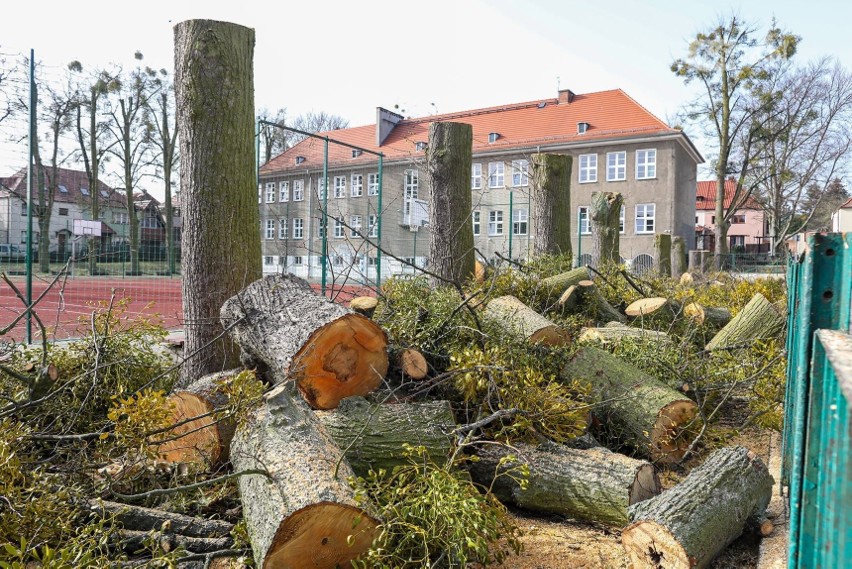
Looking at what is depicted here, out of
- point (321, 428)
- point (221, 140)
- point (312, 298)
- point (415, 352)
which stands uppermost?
point (221, 140)

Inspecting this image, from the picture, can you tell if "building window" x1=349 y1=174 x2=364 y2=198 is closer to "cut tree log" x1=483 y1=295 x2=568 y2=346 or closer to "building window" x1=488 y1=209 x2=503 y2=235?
"cut tree log" x1=483 y1=295 x2=568 y2=346

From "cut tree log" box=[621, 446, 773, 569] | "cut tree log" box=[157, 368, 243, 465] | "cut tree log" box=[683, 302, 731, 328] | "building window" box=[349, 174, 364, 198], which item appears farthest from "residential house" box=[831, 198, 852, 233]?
"cut tree log" box=[157, 368, 243, 465]

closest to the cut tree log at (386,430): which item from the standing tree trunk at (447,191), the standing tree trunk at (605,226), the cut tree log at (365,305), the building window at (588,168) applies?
the cut tree log at (365,305)

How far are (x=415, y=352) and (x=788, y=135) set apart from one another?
1184 inches

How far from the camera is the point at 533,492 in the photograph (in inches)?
150

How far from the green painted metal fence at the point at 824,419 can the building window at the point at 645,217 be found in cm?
3177

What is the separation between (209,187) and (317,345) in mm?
2177

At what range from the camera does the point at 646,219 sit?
31.7 metres

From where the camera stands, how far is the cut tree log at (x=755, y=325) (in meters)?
6.39

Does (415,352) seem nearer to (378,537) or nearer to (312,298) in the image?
(312,298)

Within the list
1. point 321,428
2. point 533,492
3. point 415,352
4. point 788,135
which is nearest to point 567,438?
point 533,492

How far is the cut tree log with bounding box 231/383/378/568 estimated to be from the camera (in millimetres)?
2734

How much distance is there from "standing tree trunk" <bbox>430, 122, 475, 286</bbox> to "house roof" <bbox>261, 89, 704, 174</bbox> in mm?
22235

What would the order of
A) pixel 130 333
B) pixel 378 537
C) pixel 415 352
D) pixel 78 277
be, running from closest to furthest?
pixel 378 537 → pixel 415 352 → pixel 130 333 → pixel 78 277
